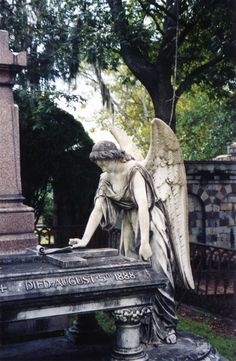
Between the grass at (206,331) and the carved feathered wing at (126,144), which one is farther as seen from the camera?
the grass at (206,331)

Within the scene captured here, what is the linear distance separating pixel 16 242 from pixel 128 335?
94.8 inches

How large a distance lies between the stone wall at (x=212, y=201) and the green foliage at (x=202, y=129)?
723 cm

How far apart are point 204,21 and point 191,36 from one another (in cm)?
131

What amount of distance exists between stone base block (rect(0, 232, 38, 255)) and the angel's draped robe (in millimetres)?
1469

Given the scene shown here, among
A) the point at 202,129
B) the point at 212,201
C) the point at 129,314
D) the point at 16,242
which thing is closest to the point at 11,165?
the point at 16,242

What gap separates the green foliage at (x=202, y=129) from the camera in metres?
23.0

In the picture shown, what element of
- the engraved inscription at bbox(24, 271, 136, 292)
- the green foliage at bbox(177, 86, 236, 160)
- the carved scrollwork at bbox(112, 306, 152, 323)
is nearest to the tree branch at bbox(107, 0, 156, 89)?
the green foliage at bbox(177, 86, 236, 160)

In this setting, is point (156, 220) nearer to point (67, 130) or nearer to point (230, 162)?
point (67, 130)

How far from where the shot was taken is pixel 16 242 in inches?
270

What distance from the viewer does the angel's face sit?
18.3 feet

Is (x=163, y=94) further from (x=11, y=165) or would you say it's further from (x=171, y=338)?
(x=171, y=338)

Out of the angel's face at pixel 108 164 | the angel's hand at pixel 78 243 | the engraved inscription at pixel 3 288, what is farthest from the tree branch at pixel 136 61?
the engraved inscription at pixel 3 288

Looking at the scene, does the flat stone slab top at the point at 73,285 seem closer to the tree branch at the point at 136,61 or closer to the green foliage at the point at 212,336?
the green foliage at the point at 212,336

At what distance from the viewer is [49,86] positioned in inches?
489
